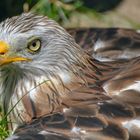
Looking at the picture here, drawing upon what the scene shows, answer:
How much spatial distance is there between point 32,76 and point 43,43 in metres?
0.24

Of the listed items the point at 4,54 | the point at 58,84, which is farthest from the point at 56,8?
the point at 4,54

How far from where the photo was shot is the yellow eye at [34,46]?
5473mm

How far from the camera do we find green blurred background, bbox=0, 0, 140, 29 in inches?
292

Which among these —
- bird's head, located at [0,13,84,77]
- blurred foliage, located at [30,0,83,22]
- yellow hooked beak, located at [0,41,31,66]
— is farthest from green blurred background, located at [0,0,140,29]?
yellow hooked beak, located at [0,41,31,66]

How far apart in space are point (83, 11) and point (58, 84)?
8.24ft

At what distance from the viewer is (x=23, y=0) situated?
7910mm

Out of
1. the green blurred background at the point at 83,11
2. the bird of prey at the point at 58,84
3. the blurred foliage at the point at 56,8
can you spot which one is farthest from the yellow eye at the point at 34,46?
the blurred foliage at the point at 56,8

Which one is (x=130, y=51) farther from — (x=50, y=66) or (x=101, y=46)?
(x=50, y=66)

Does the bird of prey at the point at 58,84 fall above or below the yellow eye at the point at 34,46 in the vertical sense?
below

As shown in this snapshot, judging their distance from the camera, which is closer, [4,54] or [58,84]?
[4,54]

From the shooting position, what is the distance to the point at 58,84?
5.60 metres

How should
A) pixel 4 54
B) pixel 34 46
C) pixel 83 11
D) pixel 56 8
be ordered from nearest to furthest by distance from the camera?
pixel 4 54 < pixel 34 46 < pixel 56 8 < pixel 83 11

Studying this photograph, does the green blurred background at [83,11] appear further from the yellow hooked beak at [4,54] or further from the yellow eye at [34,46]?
the yellow hooked beak at [4,54]

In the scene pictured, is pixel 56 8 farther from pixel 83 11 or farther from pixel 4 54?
pixel 4 54
